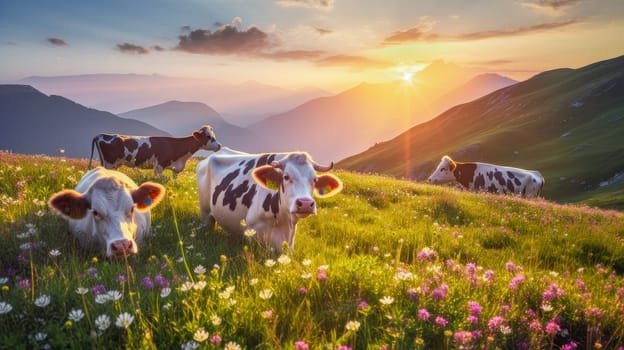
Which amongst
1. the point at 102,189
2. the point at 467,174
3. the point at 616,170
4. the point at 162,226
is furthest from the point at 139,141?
the point at 616,170

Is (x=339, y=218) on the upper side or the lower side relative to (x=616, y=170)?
upper

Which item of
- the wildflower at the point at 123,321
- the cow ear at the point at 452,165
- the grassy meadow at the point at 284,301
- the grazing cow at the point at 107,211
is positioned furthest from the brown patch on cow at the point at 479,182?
the wildflower at the point at 123,321

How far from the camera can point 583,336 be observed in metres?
3.94

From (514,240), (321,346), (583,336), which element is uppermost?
(321,346)

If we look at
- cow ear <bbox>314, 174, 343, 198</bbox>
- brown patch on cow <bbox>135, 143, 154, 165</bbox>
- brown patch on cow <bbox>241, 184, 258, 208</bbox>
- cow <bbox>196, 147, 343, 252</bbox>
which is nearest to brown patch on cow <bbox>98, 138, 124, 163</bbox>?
brown patch on cow <bbox>135, 143, 154, 165</bbox>

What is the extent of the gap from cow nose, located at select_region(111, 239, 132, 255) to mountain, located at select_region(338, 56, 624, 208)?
171 ft

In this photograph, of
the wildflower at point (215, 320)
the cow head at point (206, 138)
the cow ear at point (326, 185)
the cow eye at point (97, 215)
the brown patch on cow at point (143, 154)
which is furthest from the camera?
the cow head at point (206, 138)

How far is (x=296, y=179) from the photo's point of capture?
6.37 meters

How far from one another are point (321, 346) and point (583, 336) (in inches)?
119

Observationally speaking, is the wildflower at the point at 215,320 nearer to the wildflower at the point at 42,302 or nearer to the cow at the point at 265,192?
the wildflower at the point at 42,302

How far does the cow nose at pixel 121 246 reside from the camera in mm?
5543

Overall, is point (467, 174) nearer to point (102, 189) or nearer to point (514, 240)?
point (514, 240)

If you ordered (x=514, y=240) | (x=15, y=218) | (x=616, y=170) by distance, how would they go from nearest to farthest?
(x=15, y=218)
(x=514, y=240)
(x=616, y=170)

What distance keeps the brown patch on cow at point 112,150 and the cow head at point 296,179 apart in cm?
1428
